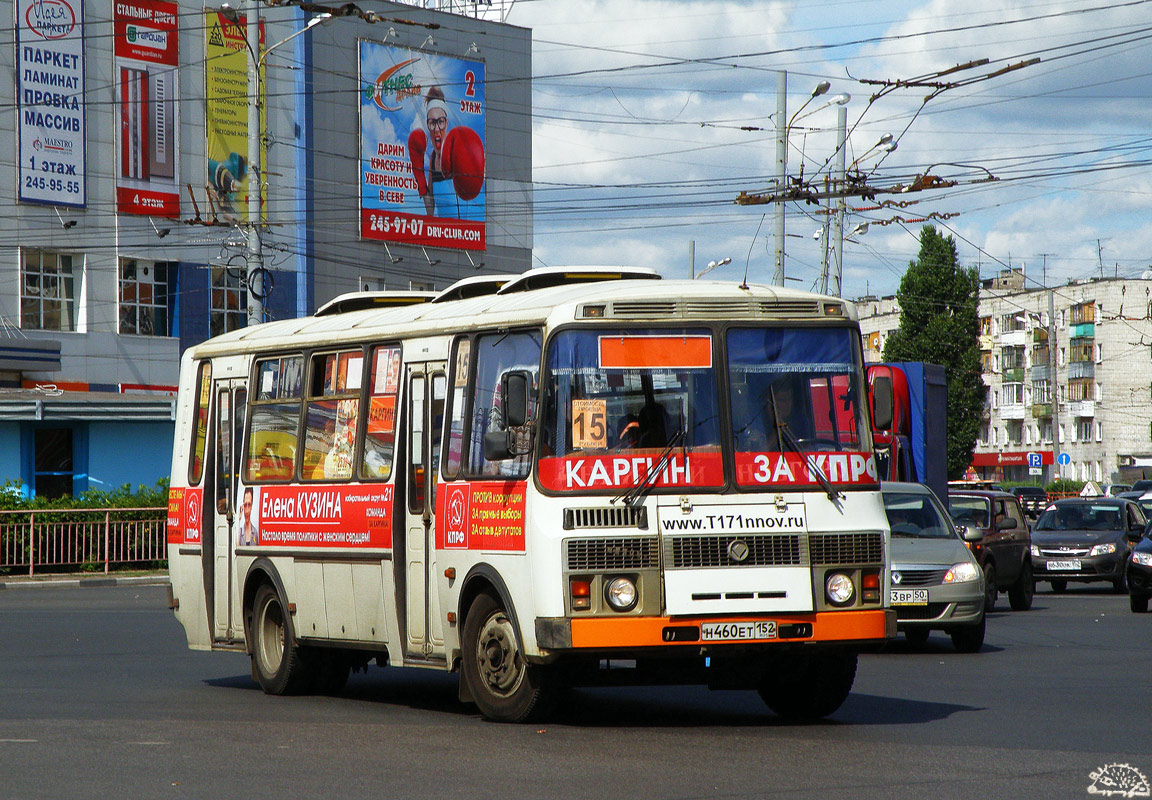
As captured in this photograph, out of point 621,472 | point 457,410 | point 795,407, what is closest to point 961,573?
point 795,407

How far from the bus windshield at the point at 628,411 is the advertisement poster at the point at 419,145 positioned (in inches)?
2008

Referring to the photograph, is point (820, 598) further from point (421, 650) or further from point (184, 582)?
point (184, 582)

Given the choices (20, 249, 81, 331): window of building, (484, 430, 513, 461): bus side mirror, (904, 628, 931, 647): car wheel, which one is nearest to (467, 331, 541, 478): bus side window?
(484, 430, 513, 461): bus side mirror

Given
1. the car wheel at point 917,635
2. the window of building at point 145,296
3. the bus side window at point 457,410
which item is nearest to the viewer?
the bus side window at point 457,410

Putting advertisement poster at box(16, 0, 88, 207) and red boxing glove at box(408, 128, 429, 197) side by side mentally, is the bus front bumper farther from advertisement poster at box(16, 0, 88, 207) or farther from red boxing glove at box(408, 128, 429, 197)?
red boxing glove at box(408, 128, 429, 197)

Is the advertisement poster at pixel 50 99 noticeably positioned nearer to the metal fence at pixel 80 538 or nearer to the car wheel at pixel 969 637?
the metal fence at pixel 80 538

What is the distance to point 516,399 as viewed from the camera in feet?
33.4

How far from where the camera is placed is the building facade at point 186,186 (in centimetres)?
4925

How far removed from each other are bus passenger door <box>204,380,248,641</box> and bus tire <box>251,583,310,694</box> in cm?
46

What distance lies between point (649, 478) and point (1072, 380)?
11419 centimetres

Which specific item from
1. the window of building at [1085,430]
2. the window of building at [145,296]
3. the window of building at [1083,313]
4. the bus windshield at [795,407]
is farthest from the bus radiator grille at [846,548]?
the window of building at [1085,430]

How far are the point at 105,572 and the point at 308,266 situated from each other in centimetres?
2876

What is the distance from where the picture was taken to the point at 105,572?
33406 mm

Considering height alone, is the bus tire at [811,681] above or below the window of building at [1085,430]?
below
